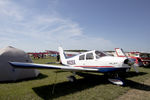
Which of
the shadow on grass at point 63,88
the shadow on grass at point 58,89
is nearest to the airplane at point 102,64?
the shadow on grass at point 63,88

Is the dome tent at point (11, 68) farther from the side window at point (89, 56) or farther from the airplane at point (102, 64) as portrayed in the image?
the side window at point (89, 56)

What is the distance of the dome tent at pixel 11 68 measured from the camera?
6245 millimetres

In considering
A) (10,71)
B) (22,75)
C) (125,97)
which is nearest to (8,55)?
(10,71)

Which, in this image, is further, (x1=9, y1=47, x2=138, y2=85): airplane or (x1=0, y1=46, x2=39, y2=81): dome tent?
(x1=0, y1=46, x2=39, y2=81): dome tent

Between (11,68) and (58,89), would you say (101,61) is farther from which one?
(11,68)

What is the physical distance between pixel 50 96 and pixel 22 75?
3.43 meters

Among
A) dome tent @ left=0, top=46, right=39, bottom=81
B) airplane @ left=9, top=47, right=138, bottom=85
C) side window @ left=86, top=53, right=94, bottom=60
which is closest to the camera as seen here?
airplane @ left=9, top=47, right=138, bottom=85

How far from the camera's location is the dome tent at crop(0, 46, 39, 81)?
6.24 metres

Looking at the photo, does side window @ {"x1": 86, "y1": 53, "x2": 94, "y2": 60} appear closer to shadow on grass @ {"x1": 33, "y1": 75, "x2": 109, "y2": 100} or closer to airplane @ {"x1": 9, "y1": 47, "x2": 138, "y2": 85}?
airplane @ {"x1": 9, "y1": 47, "x2": 138, "y2": 85}

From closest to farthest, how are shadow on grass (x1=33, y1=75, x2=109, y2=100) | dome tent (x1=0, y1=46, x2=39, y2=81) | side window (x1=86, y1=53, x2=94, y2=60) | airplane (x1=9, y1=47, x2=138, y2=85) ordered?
shadow on grass (x1=33, y1=75, x2=109, y2=100)
airplane (x1=9, y1=47, x2=138, y2=85)
dome tent (x1=0, y1=46, x2=39, y2=81)
side window (x1=86, y1=53, x2=94, y2=60)

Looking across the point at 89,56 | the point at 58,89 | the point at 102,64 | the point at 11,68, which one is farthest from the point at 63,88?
the point at 11,68

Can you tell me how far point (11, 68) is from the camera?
21.0ft

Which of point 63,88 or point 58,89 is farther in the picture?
point 63,88

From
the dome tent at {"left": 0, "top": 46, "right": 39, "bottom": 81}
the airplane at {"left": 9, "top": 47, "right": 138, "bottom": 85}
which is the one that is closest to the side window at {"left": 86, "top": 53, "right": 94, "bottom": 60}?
the airplane at {"left": 9, "top": 47, "right": 138, "bottom": 85}
